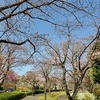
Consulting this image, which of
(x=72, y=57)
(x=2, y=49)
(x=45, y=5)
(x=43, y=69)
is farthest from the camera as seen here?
(x=43, y=69)

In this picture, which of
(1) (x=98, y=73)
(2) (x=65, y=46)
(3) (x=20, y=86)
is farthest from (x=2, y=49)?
(3) (x=20, y=86)

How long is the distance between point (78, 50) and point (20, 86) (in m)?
65.3

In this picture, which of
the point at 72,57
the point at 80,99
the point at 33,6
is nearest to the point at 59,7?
the point at 33,6

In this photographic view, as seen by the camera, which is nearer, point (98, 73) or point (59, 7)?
point (59, 7)

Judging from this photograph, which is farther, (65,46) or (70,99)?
(65,46)

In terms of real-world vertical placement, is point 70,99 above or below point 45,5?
below

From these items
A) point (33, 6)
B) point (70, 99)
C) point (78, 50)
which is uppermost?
point (78, 50)

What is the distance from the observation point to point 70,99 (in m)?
18.2

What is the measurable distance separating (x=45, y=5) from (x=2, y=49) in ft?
52.6

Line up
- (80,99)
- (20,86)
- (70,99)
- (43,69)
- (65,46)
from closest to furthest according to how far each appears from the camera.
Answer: (70,99) < (65,46) < (80,99) < (43,69) < (20,86)

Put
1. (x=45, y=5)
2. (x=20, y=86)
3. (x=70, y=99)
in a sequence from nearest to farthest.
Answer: (x=45, y=5)
(x=70, y=99)
(x=20, y=86)

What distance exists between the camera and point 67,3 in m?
8.30

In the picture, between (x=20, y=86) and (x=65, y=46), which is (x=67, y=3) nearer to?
(x=65, y=46)

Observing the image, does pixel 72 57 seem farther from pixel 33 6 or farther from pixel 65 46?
pixel 33 6
